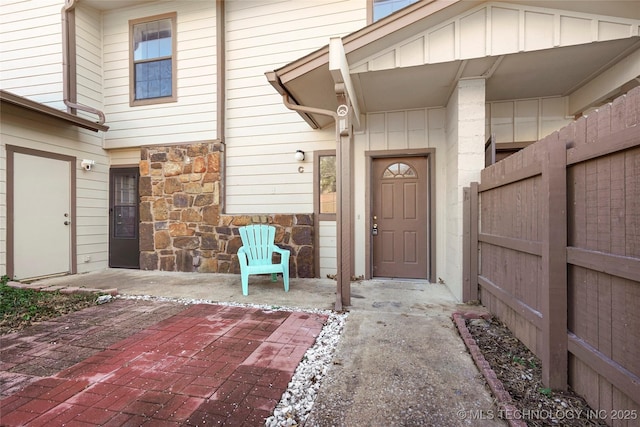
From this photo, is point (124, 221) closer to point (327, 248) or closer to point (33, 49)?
point (33, 49)

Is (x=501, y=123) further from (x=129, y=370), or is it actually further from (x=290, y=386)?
(x=129, y=370)

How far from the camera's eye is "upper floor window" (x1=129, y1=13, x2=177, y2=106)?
5.27 m

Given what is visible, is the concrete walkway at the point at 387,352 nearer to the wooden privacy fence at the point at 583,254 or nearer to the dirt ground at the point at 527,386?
the dirt ground at the point at 527,386

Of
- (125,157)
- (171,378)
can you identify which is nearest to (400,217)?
(171,378)

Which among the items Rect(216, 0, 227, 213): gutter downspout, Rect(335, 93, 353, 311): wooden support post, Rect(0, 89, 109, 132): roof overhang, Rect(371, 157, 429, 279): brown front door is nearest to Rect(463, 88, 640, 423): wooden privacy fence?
Rect(335, 93, 353, 311): wooden support post

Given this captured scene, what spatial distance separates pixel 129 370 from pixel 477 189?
3522 mm

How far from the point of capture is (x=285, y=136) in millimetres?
4773

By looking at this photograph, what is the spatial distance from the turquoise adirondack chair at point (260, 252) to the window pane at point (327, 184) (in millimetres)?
963

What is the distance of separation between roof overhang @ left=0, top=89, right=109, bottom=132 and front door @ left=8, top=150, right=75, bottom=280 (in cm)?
63

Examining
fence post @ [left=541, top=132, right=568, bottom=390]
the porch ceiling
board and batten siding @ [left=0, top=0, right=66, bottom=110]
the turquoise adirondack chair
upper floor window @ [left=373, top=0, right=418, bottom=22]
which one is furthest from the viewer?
board and batten siding @ [left=0, top=0, right=66, bottom=110]

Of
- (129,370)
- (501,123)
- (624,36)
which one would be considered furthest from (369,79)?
(129,370)

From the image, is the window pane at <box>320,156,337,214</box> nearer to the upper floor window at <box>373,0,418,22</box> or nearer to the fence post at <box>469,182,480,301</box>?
A: the fence post at <box>469,182,480,301</box>

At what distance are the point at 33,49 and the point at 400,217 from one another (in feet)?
22.4

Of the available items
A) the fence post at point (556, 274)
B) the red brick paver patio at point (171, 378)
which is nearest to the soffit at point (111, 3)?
the red brick paver patio at point (171, 378)
